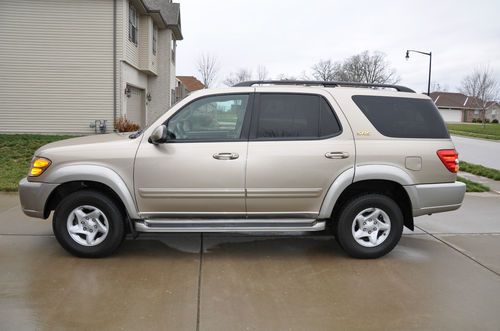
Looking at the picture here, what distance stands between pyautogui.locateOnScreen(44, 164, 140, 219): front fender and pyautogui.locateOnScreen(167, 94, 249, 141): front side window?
2.42ft

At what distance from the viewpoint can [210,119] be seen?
16.9ft

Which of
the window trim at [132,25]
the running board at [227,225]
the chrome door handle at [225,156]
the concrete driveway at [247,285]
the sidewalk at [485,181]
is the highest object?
the window trim at [132,25]

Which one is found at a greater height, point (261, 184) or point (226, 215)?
point (261, 184)

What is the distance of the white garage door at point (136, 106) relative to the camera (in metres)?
20.6

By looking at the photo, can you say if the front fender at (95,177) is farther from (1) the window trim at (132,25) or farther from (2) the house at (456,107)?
(2) the house at (456,107)

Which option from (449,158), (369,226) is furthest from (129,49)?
(449,158)

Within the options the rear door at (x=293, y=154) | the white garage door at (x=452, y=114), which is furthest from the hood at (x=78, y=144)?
the white garage door at (x=452, y=114)

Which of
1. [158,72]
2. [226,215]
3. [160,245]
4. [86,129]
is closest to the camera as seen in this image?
[226,215]

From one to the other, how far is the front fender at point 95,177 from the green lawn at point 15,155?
4386 millimetres

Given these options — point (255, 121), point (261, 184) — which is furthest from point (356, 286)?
point (255, 121)

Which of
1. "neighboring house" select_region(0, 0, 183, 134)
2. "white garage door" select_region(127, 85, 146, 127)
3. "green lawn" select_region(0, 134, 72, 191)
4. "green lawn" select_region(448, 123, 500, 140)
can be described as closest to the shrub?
"neighboring house" select_region(0, 0, 183, 134)

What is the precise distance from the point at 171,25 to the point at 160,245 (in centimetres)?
2326

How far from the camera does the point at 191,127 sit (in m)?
5.12

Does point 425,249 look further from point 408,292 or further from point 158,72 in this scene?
point 158,72
